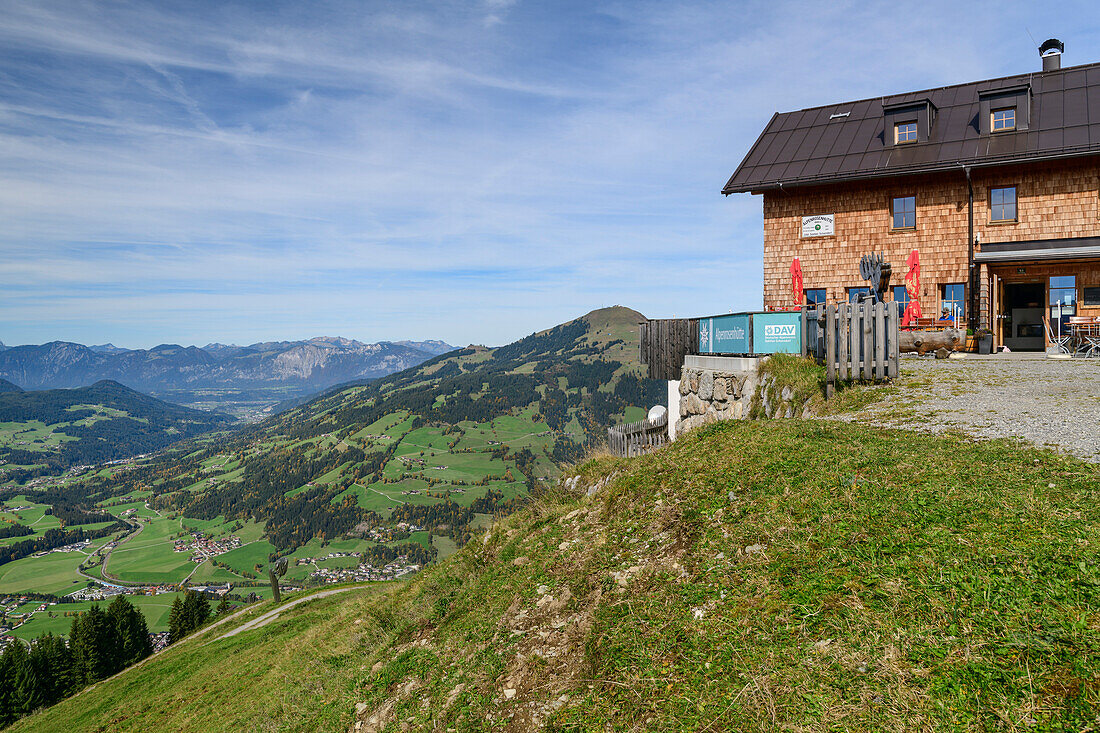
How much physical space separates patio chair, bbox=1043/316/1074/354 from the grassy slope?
16.1 metres

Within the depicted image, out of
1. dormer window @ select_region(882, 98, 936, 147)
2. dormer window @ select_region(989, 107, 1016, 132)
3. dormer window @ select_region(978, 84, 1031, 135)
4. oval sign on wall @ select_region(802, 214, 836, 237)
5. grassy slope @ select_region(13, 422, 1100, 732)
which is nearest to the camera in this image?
grassy slope @ select_region(13, 422, 1100, 732)

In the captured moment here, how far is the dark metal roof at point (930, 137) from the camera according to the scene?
2412 cm

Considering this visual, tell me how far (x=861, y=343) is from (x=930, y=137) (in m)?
19.7

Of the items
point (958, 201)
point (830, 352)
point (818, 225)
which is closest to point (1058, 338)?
point (958, 201)

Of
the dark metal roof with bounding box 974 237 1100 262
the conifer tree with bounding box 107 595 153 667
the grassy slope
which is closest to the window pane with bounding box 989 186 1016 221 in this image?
the dark metal roof with bounding box 974 237 1100 262

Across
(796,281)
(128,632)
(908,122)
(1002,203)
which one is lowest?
(128,632)

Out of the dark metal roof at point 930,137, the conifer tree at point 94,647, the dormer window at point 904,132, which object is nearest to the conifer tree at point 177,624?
the conifer tree at point 94,647

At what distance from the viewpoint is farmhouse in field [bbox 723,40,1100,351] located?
925 inches

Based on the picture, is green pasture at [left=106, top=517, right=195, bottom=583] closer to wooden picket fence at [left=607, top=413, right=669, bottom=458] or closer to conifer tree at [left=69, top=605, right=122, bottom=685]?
conifer tree at [left=69, top=605, right=122, bottom=685]

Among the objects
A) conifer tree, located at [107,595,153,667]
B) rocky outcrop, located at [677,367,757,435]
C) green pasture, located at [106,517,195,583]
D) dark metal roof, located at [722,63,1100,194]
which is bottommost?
green pasture, located at [106,517,195,583]

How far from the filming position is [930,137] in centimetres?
2656

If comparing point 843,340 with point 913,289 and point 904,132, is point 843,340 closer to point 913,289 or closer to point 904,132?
point 913,289

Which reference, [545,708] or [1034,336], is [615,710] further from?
[1034,336]

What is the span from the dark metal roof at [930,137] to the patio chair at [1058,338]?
7.11 meters
